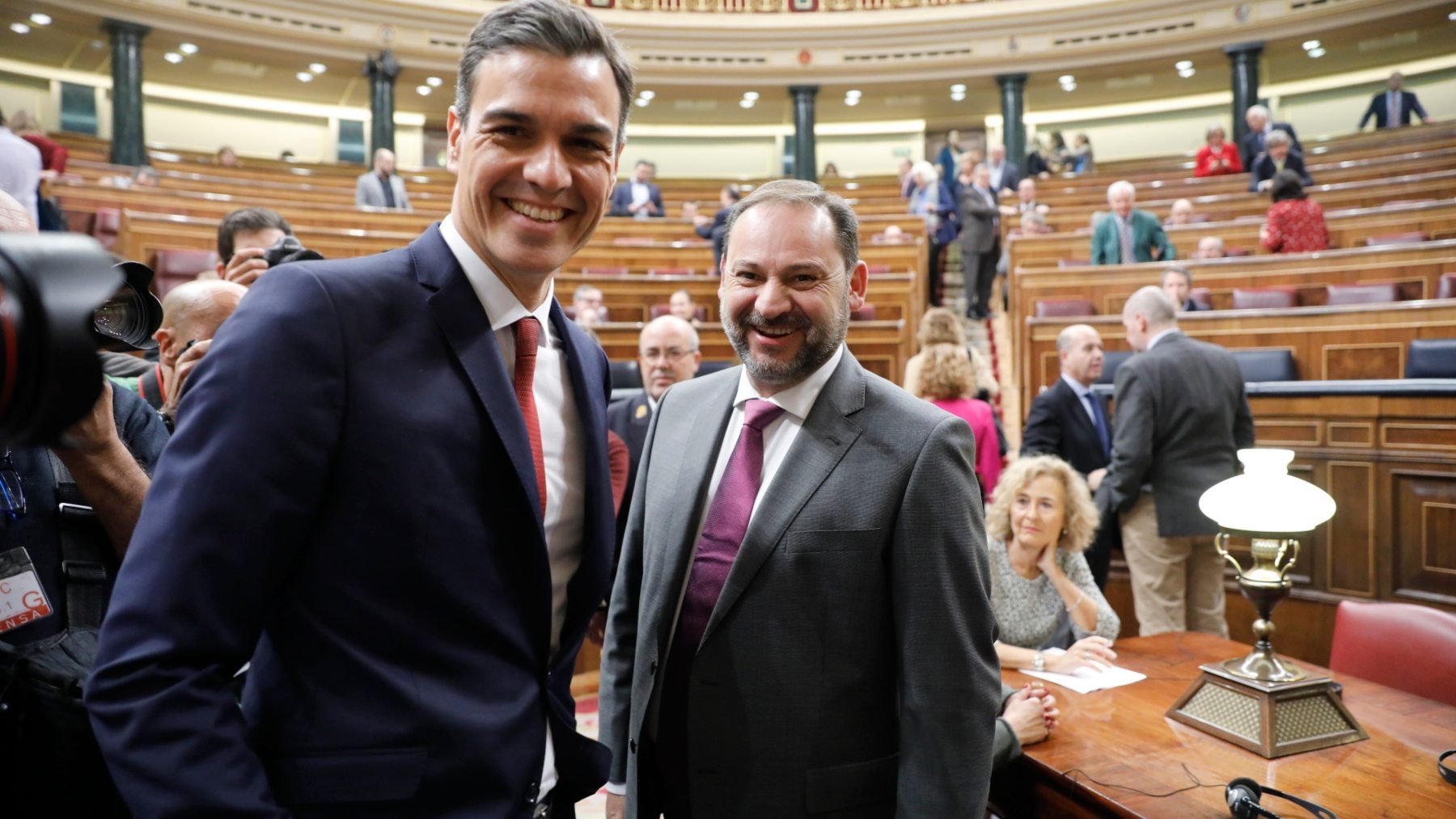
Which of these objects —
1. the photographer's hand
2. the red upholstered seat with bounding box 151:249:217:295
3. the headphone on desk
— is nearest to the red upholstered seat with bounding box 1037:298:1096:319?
the headphone on desk

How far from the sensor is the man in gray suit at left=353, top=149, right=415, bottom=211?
Result: 8.34 metres

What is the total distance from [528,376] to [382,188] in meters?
8.26

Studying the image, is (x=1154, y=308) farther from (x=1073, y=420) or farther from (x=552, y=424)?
(x=552, y=424)

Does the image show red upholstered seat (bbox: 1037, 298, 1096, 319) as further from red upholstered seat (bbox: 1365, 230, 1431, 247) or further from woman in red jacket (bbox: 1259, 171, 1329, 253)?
red upholstered seat (bbox: 1365, 230, 1431, 247)

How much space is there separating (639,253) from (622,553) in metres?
6.65

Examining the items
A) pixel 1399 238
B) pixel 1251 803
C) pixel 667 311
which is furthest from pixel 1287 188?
pixel 1251 803

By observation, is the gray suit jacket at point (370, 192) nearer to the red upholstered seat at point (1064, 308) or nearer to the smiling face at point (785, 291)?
the red upholstered seat at point (1064, 308)

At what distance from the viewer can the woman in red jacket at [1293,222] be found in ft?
18.7

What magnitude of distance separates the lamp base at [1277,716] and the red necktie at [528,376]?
51.7 inches

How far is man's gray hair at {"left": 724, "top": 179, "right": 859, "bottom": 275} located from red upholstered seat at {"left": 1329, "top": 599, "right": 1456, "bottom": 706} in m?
1.55

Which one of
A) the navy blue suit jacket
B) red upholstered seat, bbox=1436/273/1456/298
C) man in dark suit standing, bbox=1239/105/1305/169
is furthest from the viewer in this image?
man in dark suit standing, bbox=1239/105/1305/169

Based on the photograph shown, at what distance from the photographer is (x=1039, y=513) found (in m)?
2.40

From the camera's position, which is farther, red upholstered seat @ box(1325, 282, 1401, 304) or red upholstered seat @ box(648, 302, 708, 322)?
red upholstered seat @ box(648, 302, 708, 322)

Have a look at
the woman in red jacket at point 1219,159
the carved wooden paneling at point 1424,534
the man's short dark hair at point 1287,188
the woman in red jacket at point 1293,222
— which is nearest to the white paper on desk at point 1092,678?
the carved wooden paneling at point 1424,534
